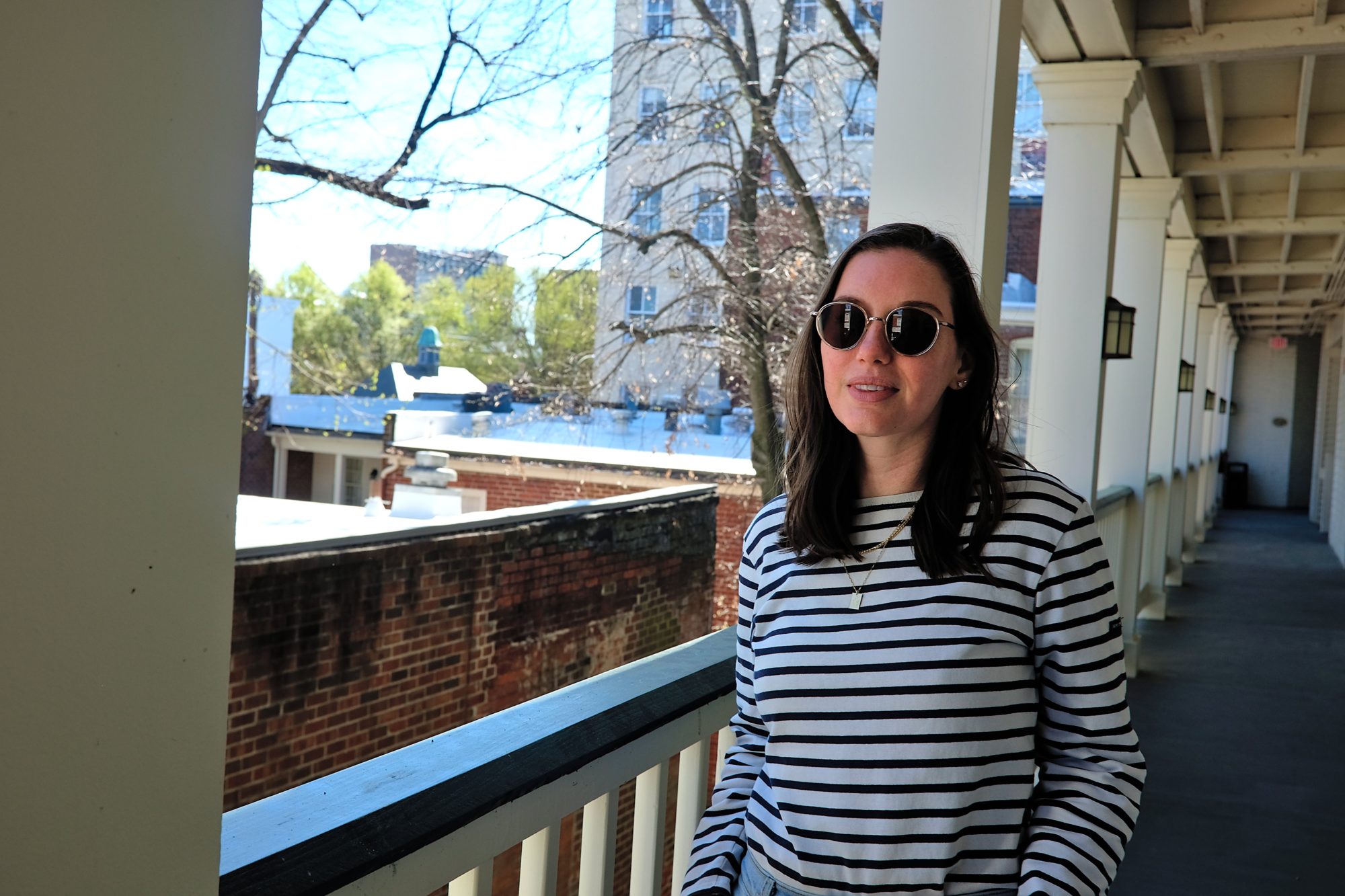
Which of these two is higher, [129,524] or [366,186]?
[366,186]

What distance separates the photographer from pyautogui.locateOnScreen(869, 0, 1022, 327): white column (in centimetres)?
245

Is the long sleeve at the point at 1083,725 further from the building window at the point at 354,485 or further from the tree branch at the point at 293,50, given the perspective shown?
the building window at the point at 354,485

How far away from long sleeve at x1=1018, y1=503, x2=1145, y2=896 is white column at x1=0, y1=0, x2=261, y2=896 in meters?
0.81

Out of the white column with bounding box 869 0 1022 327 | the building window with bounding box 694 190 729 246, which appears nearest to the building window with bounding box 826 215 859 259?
the building window with bounding box 694 190 729 246

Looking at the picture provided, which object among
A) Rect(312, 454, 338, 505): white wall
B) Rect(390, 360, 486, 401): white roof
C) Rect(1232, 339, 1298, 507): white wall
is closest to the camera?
Rect(390, 360, 486, 401): white roof

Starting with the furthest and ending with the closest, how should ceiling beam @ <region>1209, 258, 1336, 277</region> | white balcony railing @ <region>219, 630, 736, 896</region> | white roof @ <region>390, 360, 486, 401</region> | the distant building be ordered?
white roof @ <region>390, 360, 486, 401</region>, the distant building, ceiling beam @ <region>1209, 258, 1336, 277</region>, white balcony railing @ <region>219, 630, 736, 896</region>

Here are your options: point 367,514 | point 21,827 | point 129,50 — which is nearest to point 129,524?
point 21,827

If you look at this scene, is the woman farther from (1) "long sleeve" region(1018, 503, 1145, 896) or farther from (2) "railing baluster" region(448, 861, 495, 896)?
(2) "railing baluster" region(448, 861, 495, 896)

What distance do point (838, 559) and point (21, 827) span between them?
86 cm

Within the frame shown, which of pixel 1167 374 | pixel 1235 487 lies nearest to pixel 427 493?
pixel 1167 374

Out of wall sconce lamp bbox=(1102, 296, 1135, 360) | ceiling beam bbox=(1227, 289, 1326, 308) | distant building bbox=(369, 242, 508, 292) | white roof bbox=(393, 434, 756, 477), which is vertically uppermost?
ceiling beam bbox=(1227, 289, 1326, 308)

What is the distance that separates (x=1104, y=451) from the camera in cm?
744

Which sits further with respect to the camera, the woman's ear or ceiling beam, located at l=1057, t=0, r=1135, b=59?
ceiling beam, located at l=1057, t=0, r=1135, b=59

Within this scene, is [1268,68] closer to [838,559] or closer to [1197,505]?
[838,559]
